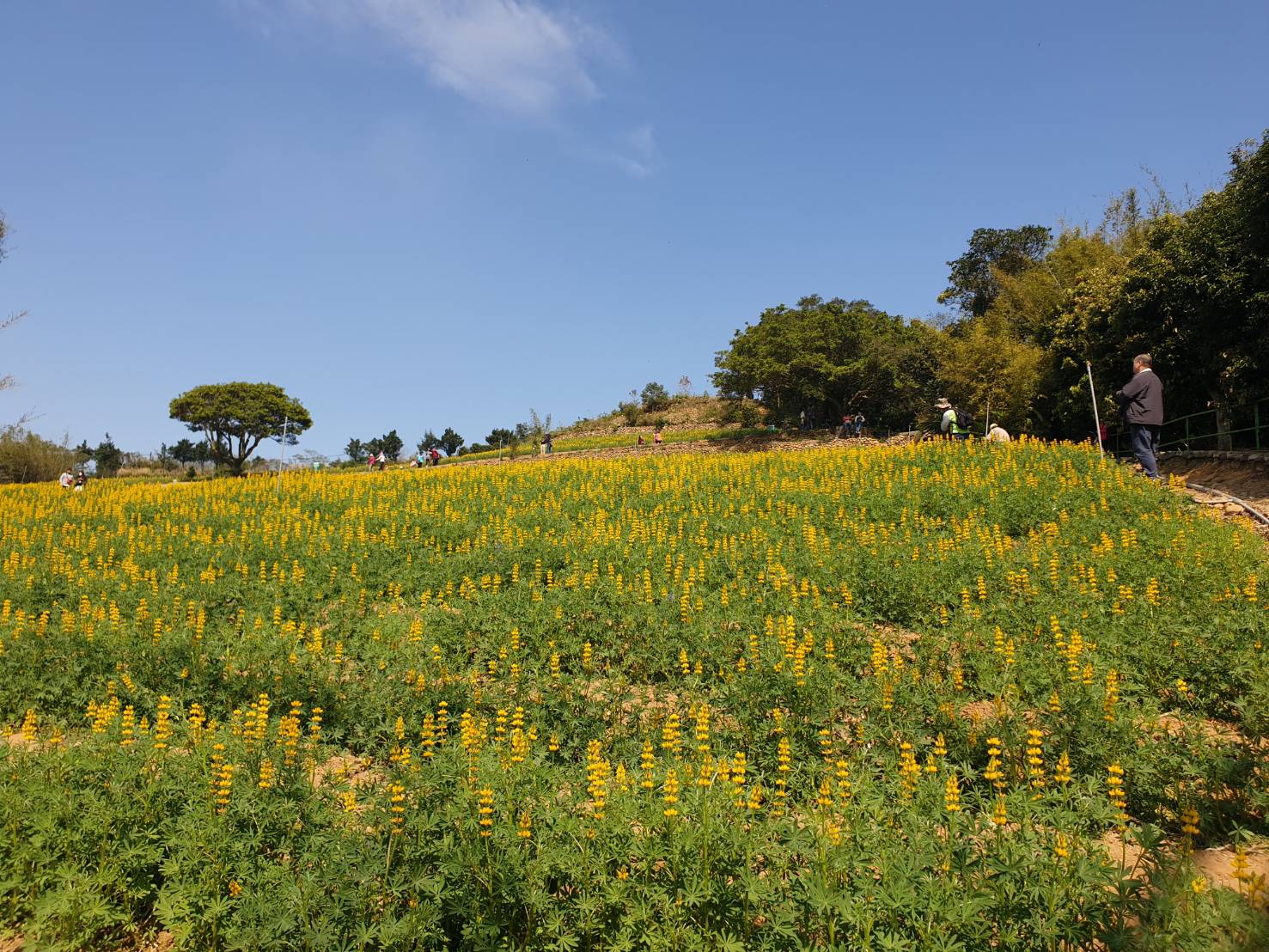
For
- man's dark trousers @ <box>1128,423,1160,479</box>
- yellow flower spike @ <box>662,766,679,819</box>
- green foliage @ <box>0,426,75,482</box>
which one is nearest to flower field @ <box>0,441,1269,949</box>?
yellow flower spike @ <box>662,766,679,819</box>

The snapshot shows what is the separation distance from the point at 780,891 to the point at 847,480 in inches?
444

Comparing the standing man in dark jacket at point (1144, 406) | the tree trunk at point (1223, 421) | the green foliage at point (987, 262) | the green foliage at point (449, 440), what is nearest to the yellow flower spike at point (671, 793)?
the standing man in dark jacket at point (1144, 406)

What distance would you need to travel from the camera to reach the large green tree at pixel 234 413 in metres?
49.5

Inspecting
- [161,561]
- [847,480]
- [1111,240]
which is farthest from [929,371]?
[161,561]

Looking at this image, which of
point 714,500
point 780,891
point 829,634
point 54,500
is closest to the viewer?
point 780,891

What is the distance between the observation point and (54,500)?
19453mm

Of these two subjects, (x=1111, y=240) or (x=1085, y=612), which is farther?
(x=1111, y=240)

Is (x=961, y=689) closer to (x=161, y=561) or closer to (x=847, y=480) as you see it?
(x=847, y=480)

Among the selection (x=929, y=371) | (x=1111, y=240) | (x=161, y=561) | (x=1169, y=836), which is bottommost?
(x=1169, y=836)

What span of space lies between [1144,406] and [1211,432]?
932 centimetres

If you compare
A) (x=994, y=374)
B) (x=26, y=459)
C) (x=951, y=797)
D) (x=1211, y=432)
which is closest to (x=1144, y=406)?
(x=1211, y=432)

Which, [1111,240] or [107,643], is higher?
[1111,240]

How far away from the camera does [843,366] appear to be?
1483 inches

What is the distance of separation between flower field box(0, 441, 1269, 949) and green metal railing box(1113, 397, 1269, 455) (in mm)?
6168
